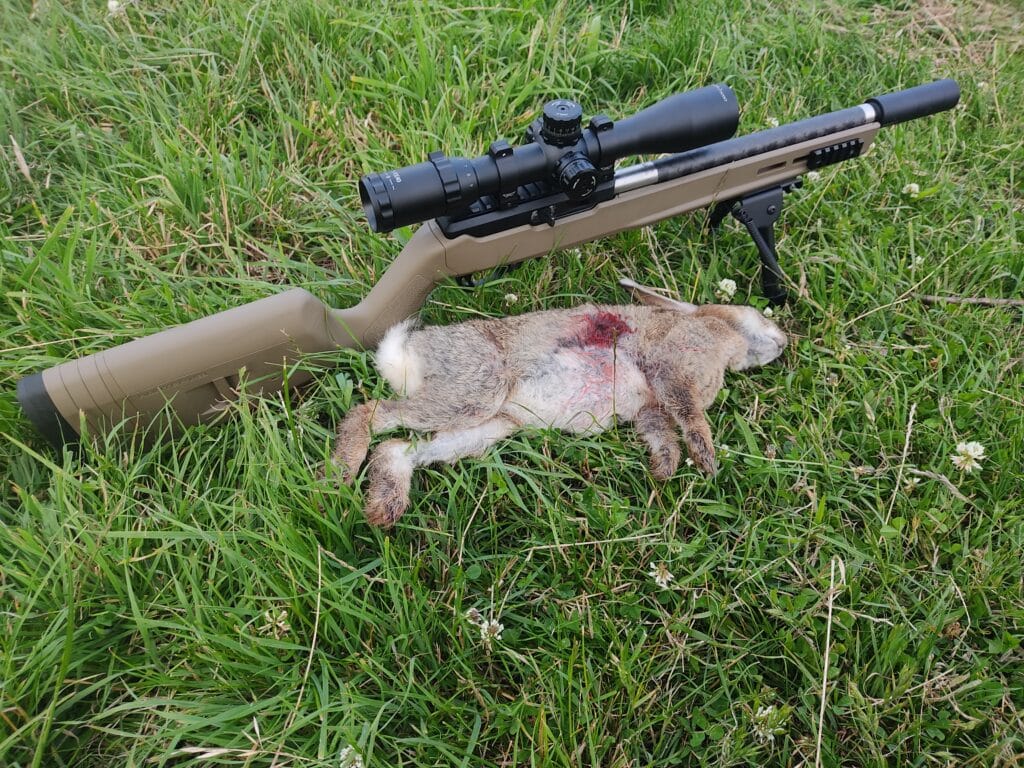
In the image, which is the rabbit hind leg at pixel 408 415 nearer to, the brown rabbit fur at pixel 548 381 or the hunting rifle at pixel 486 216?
the brown rabbit fur at pixel 548 381

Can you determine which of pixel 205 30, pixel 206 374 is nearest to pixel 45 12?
pixel 205 30

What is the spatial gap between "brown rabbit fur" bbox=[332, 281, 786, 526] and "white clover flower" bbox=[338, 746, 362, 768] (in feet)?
3.10

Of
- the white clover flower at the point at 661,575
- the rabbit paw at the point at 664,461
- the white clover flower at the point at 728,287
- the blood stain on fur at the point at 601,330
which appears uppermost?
the blood stain on fur at the point at 601,330

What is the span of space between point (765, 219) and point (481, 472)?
2.11m

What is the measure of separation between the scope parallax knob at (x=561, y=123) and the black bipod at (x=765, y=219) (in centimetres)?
117

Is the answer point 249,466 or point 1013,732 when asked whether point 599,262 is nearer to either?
point 249,466

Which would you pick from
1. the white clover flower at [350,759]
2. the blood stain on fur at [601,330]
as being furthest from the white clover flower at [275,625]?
the blood stain on fur at [601,330]

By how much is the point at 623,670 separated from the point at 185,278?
2.95 metres

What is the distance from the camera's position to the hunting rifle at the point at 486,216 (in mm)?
2984

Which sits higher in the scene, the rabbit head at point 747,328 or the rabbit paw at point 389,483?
the rabbit paw at point 389,483

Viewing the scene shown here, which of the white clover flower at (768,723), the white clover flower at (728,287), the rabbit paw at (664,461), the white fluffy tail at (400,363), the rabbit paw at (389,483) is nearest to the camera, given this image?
the white clover flower at (768,723)

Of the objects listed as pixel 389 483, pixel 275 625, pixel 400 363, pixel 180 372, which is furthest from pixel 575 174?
pixel 275 625

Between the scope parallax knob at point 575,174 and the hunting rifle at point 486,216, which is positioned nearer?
the hunting rifle at point 486,216

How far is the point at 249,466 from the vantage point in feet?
9.86
